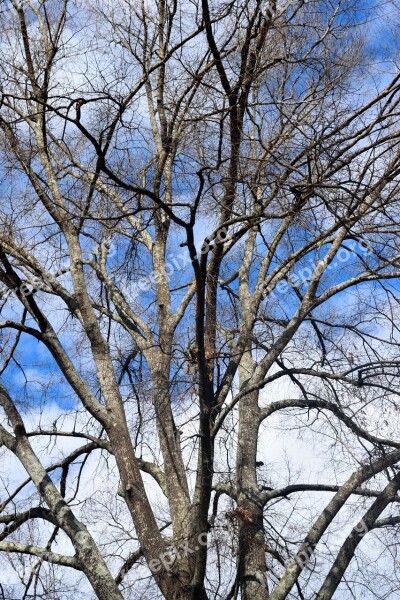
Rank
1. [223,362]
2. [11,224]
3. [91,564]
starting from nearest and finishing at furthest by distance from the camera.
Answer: [91,564] → [223,362] → [11,224]

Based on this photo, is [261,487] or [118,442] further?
[261,487]

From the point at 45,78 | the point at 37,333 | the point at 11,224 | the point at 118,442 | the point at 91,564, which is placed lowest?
the point at 91,564

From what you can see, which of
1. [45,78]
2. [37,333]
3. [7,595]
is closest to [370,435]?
[37,333]

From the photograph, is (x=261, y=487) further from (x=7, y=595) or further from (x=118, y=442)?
(x=7, y=595)

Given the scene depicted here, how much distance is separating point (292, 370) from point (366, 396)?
65 cm

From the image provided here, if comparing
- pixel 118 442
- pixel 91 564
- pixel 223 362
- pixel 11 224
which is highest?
pixel 11 224

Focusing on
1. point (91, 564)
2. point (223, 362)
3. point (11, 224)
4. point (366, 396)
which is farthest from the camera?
point (11, 224)

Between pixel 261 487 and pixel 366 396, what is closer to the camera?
pixel 366 396

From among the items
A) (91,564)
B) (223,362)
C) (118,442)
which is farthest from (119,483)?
(223,362)

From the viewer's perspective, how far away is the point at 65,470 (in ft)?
23.0

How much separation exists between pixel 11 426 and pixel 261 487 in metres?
2.19

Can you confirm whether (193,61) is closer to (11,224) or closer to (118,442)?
(11,224)

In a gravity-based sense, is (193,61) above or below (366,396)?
above

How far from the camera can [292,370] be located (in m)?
6.21
